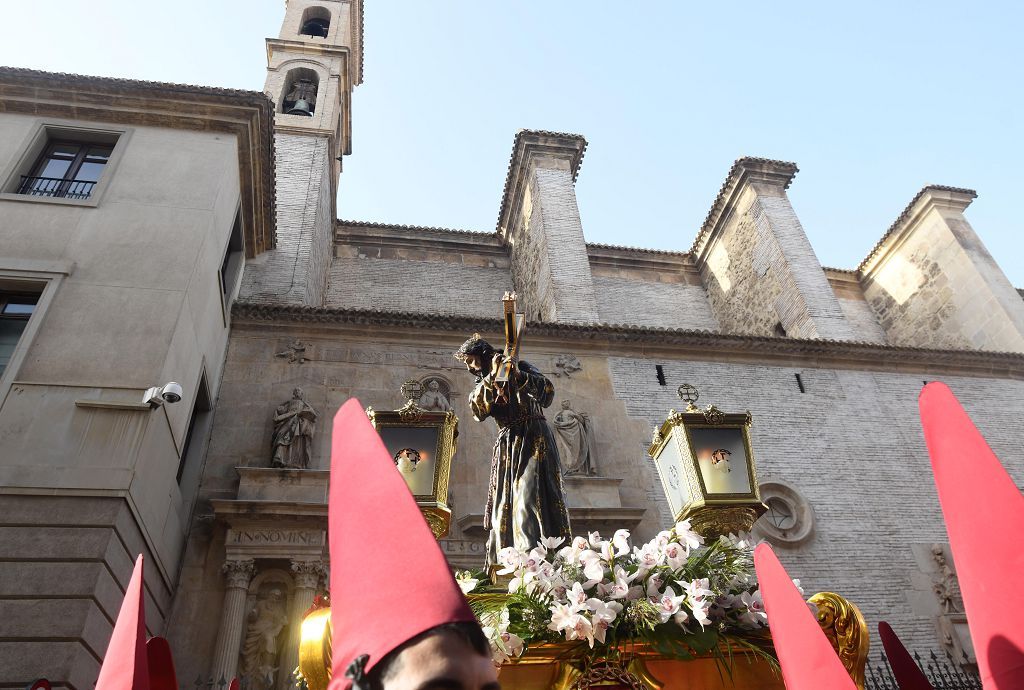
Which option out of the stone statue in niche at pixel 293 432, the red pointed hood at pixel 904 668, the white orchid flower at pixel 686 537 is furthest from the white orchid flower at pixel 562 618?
the stone statue in niche at pixel 293 432

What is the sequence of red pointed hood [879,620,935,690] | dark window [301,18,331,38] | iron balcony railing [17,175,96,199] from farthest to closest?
dark window [301,18,331,38] < iron balcony railing [17,175,96,199] < red pointed hood [879,620,935,690]

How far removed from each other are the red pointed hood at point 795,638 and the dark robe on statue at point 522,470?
157 cm

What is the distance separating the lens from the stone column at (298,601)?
7.91 meters

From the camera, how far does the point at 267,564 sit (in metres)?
8.74

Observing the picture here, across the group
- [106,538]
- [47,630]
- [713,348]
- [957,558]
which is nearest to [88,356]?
[106,538]

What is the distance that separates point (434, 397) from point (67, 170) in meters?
6.33

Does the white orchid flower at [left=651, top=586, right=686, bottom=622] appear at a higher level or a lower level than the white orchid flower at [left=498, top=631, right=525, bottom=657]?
higher

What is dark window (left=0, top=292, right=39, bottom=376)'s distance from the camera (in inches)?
305

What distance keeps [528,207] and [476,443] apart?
8.84 m

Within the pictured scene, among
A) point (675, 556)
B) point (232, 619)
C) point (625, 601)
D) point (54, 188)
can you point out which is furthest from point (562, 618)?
point (54, 188)

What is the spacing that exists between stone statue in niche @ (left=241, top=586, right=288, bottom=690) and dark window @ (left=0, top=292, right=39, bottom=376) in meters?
4.12

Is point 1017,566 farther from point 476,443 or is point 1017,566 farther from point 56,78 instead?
point 56,78

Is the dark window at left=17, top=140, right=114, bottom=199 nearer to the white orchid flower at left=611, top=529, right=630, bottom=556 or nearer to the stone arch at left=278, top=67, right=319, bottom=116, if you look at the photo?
the stone arch at left=278, top=67, right=319, bottom=116

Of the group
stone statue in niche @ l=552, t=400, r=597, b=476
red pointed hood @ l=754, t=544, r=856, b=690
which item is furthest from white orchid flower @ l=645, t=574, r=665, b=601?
stone statue in niche @ l=552, t=400, r=597, b=476
